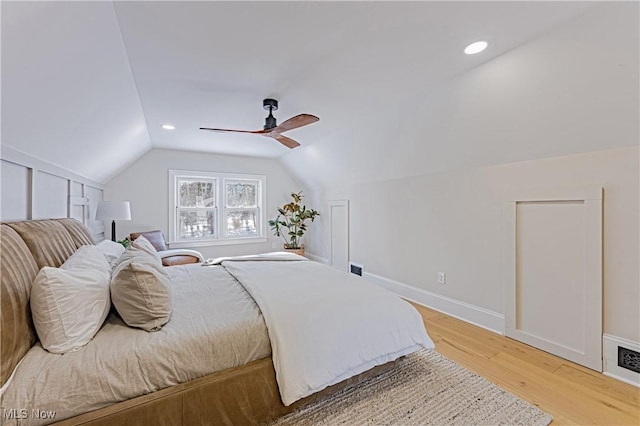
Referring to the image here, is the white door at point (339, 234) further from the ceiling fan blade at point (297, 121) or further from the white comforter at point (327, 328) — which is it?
the white comforter at point (327, 328)

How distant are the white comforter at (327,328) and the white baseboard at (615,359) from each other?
1329 millimetres

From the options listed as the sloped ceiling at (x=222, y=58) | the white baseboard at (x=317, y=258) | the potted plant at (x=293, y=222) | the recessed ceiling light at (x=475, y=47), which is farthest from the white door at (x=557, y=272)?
the potted plant at (x=293, y=222)

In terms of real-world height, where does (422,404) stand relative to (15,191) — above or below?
below

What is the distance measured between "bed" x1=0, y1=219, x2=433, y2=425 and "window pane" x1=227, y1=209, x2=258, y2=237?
342 centimetres

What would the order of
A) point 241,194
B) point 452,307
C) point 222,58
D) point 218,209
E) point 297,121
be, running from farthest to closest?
point 241,194 → point 218,209 → point 452,307 → point 297,121 → point 222,58

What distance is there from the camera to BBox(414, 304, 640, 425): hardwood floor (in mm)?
1634

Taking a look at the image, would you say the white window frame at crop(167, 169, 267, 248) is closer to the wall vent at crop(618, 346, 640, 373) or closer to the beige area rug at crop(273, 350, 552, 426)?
the beige area rug at crop(273, 350, 552, 426)

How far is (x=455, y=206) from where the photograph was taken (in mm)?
3045

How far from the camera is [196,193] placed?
17.0 ft

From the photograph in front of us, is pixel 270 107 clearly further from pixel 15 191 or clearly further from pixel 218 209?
pixel 218 209

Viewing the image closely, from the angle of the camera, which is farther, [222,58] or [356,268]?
[356,268]

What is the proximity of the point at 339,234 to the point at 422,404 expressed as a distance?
11.0ft

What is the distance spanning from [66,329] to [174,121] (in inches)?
109

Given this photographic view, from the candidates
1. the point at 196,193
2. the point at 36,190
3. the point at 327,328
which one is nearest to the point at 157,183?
the point at 196,193
